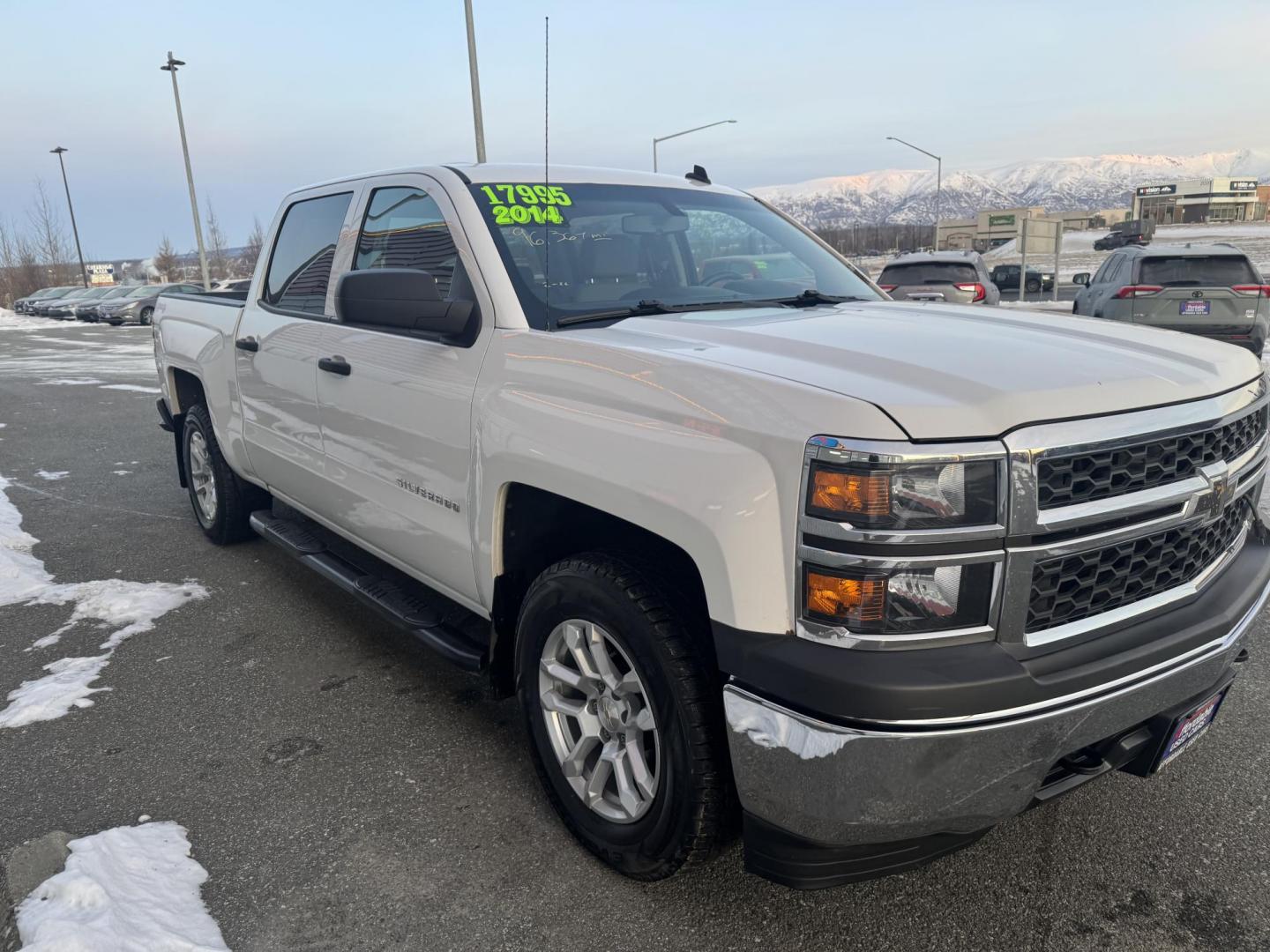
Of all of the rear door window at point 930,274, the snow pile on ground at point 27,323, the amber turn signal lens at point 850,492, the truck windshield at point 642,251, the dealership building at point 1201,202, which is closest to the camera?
the amber turn signal lens at point 850,492

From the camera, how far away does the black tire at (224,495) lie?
5180 mm

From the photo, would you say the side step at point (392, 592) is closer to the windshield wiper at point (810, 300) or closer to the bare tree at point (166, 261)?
the windshield wiper at point (810, 300)

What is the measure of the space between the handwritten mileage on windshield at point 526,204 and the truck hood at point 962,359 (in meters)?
0.60

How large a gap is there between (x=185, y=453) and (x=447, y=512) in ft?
11.9

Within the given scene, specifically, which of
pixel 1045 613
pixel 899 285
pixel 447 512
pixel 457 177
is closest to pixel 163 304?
pixel 457 177

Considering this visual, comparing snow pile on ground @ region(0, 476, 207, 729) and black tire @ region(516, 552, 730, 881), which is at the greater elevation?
black tire @ region(516, 552, 730, 881)

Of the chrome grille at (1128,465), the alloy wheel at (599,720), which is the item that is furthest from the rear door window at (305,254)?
the chrome grille at (1128,465)

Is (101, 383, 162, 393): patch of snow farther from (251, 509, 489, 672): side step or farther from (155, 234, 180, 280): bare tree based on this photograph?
(155, 234, 180, 280): bare tree

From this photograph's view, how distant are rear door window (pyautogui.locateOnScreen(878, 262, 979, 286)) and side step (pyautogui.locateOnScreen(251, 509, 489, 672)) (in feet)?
35.8

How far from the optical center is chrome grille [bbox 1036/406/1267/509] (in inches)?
72.0

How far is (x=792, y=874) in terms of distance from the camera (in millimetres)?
1979

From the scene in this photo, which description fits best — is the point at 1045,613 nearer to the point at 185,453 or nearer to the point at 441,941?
the point at 441,941

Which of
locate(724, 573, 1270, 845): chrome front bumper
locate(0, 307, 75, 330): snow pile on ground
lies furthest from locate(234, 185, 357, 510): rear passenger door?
locate(0, 307, 75, 330): snow pile on ground

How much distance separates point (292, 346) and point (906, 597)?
3.05 m
